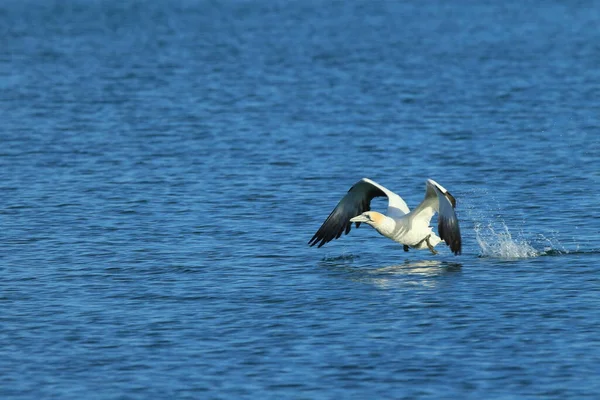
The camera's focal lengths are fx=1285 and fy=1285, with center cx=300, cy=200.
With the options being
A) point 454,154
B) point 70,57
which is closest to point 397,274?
point 454,154

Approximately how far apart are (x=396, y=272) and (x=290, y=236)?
2905 mm

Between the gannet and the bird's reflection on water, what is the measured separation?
1.03ft

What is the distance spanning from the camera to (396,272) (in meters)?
19.0

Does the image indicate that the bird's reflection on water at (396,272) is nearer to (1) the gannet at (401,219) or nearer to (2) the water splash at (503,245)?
(1) the gannet at (401,219)

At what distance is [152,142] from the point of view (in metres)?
32.9

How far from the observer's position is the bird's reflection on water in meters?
18.3

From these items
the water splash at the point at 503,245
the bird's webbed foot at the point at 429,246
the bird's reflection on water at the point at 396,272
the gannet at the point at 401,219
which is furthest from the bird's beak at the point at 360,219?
the water splash at the point at 503,245

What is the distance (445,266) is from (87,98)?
25556mm

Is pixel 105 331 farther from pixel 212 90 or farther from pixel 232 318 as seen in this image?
pixel 212 90

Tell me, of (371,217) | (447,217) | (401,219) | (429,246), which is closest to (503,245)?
(429,246)

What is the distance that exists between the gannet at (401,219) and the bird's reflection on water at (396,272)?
0.31 meters

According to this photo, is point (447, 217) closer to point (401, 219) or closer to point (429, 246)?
point (401, 219)

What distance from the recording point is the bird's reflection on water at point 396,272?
18.3 meters

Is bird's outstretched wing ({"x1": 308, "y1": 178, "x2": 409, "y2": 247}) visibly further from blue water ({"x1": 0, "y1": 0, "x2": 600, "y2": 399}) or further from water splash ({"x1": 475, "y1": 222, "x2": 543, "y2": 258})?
water splash ({"x1": 475, "y1": 222, "x2": 543, "y2": 258})
